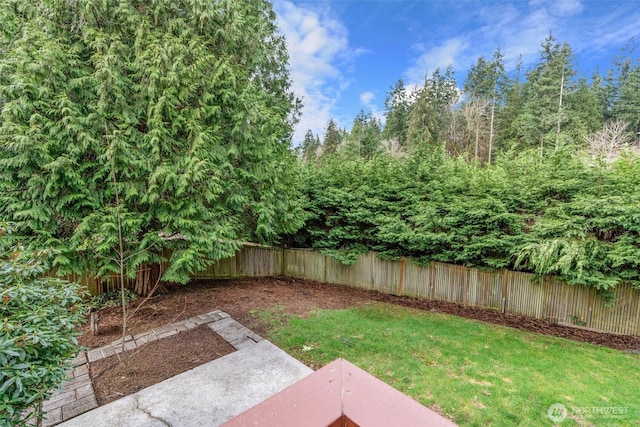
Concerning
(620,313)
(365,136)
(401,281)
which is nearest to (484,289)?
(401,281)

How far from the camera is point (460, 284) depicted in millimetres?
6488

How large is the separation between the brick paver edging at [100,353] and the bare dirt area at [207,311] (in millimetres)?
114

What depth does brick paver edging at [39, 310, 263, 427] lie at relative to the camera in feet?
9.25

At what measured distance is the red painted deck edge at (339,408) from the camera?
826 mm

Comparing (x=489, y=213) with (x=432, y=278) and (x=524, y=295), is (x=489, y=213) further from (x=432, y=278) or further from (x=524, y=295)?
(x=432, y=278)

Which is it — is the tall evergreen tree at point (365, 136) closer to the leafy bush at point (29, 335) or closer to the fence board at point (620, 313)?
the fence board at point (620, 313)

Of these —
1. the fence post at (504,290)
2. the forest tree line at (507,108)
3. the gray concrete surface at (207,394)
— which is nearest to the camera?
the gray concrete surface at (207,394)

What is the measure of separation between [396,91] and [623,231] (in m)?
30.6

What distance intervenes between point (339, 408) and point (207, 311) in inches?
195

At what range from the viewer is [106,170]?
15.3 feet

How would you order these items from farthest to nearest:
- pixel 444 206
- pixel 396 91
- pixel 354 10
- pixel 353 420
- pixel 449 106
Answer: pixel 396 91, pixel 449 106, pixel 354 10, pixel 444 206, pixel 353 420

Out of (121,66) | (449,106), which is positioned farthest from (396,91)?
(121,66)

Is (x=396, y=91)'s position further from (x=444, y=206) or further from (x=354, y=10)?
(x=444, y=206)

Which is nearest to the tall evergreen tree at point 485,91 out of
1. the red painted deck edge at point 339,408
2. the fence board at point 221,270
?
the fence board at point 221,270
